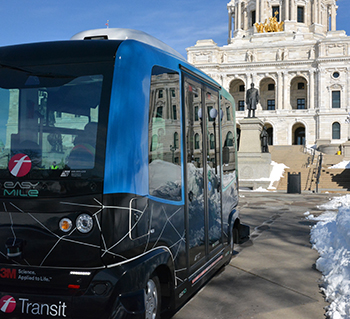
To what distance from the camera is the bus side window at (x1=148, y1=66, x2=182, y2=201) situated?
374cm

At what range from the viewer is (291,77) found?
229ft

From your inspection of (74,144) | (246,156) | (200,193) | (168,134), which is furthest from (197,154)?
(246,156)

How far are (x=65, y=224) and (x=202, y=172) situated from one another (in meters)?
2.13

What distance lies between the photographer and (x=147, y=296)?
354 centimetres

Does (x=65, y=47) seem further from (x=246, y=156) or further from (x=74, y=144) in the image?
(x=246, y=156)

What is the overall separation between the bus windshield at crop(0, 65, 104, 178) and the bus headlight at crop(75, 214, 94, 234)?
406 mm

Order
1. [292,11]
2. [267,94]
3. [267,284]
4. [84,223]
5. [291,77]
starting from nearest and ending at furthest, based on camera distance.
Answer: [84,223], [267,284], [291,77], [267,94], [292,11]

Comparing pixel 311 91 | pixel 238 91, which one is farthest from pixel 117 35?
pixel 238 91

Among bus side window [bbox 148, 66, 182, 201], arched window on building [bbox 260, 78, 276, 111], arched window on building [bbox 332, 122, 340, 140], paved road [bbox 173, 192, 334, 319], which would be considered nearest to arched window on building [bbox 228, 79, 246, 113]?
arched window on building [bbox 260, 78, 276, 111]

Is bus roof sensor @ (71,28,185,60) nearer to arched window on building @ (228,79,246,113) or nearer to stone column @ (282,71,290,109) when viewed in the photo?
stone column @ (282,71,290,109)

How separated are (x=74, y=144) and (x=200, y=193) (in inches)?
76.3

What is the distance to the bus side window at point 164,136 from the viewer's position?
374cm

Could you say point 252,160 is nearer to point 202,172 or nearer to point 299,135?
point 202,172

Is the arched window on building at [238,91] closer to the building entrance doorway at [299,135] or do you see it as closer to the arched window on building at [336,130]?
the building entrance doorway at [299,135]
